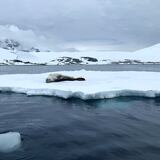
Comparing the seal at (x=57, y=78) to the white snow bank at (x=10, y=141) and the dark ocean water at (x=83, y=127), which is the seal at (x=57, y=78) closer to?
the dark ocean water at (x=83, y=127)

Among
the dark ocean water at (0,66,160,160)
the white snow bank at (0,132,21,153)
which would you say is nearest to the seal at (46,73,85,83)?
the dark ocean water at (0,66,160,160)

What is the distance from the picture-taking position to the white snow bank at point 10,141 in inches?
400

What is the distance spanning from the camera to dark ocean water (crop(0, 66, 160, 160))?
9.80 m

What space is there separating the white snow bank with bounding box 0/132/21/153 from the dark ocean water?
233 millimetres

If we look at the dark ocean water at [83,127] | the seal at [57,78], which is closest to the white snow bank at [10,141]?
the dark ocean water at [83,127]

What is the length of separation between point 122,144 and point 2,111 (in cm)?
788

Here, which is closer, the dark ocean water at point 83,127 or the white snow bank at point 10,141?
the dark ocean water at point 83,127

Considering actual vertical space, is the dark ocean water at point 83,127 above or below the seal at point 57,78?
below

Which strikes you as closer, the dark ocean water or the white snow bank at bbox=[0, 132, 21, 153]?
the dark ocean water

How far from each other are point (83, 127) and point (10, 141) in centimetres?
334

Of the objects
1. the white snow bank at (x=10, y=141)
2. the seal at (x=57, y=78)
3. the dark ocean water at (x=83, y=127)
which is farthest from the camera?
the seal at (x=57, y=78)

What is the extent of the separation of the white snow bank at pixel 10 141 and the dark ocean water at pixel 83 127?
0.23 m

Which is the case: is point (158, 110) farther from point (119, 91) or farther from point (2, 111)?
point (2, 111)

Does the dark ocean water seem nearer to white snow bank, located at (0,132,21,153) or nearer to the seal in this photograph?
white snow bank, located at (0,132,21,153)
